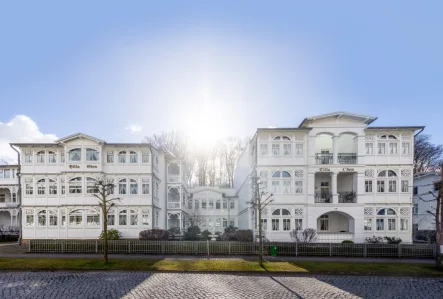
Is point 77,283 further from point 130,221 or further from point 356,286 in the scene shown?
point 130,221

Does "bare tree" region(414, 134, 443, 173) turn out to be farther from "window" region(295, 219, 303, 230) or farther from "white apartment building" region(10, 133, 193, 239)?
"white apartment building" region(10, 133, 193, 239)

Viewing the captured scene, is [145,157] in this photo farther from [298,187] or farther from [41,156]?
[298,187]

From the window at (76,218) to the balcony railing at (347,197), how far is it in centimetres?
2863

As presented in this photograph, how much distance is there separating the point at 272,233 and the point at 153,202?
13922 mm

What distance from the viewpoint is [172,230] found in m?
31.7

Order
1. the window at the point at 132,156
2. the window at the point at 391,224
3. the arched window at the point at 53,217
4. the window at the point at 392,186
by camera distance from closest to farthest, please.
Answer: the window at the point at 391,224 < the window at the point at 392,186 < the arched window at the point at 53,217 < the window at the point at 132,156

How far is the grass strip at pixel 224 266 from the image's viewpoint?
49.0 feet

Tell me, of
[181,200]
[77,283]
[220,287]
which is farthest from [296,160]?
[77,283]

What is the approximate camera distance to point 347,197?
2852 centimetres

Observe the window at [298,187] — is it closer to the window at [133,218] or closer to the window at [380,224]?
the window at [380,224]

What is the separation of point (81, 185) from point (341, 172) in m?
28.8

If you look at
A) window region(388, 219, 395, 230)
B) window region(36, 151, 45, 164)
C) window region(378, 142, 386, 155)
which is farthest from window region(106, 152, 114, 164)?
window region(388, 219, 395, 230)

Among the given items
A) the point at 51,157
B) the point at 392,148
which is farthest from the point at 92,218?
the point at 392,148

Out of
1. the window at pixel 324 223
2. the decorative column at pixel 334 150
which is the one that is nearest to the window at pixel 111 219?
the window at pixel 324 223
